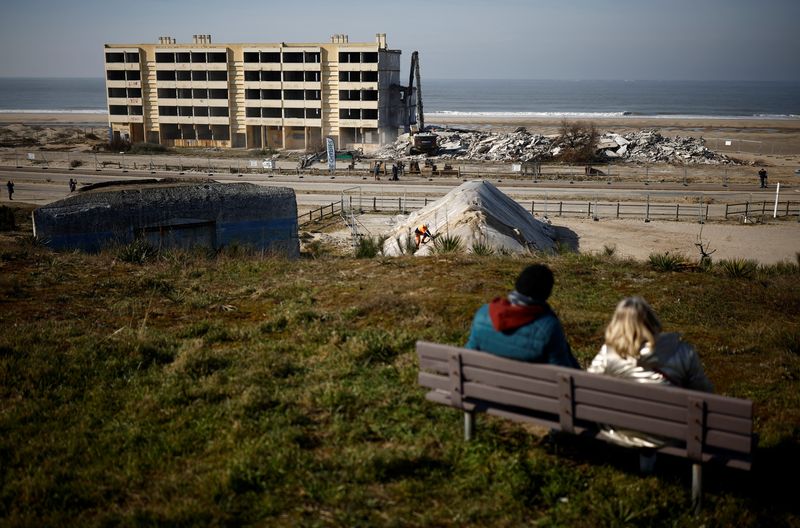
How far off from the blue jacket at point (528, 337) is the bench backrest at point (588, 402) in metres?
0.10

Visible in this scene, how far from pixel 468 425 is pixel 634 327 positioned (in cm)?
147

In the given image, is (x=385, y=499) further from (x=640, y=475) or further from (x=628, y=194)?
(x=628, y=194)

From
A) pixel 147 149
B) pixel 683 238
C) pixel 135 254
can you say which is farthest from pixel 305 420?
pixel 147 149

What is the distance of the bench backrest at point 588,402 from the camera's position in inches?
178

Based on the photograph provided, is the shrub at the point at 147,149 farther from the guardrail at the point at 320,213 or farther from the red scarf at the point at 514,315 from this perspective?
the red scarf at the point at 514,315

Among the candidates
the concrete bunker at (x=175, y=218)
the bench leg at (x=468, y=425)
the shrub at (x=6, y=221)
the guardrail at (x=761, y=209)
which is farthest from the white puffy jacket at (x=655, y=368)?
the guardrail at (x=761, y=209)

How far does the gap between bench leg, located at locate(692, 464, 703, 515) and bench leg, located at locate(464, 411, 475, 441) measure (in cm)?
159

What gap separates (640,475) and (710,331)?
15.4ft

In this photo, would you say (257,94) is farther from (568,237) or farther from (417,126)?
(568,237)

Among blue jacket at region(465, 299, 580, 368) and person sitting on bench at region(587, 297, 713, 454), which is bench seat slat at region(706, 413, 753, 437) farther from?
blue jacket at region(465, 299, 580, 368)

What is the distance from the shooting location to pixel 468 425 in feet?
18.3

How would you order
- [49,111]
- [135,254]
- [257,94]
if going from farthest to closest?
1. [49,111]
2. [257,94]
3. [135,254]

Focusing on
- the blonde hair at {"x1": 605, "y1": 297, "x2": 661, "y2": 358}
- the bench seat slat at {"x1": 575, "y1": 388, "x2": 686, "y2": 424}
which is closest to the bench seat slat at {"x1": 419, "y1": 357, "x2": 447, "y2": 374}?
the bench seat slat at {"x1": 575, "y1": 388, "x2": 686, "y2": 424}

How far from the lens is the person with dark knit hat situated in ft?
16.9
